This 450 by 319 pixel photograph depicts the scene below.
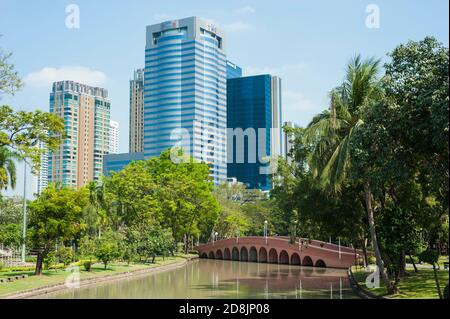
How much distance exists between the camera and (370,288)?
69.7ft

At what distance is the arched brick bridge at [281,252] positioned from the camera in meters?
40.6

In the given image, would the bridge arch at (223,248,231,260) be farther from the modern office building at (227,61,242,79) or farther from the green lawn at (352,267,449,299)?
the modern office building at (227,61,242,79)

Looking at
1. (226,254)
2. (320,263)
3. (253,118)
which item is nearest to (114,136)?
(253,118)

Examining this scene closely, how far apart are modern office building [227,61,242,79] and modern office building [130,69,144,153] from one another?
2452 cm

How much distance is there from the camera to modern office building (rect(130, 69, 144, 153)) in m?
139

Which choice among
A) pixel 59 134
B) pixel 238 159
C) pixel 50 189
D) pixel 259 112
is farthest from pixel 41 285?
pixel 259 112

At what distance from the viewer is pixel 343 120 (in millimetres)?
20469

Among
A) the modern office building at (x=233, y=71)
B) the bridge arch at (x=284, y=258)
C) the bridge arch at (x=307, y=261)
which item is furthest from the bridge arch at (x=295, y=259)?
the modern office building at (x=233, y=71)

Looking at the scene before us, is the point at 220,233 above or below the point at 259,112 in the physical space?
below

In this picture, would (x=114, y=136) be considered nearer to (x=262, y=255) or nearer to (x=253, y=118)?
(x=253, y=118)

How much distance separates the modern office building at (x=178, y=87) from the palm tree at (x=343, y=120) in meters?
88.1

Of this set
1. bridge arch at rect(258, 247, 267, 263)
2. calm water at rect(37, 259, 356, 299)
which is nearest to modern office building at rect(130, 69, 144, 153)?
bridge arch at rect(258, 247, 267, 263)
